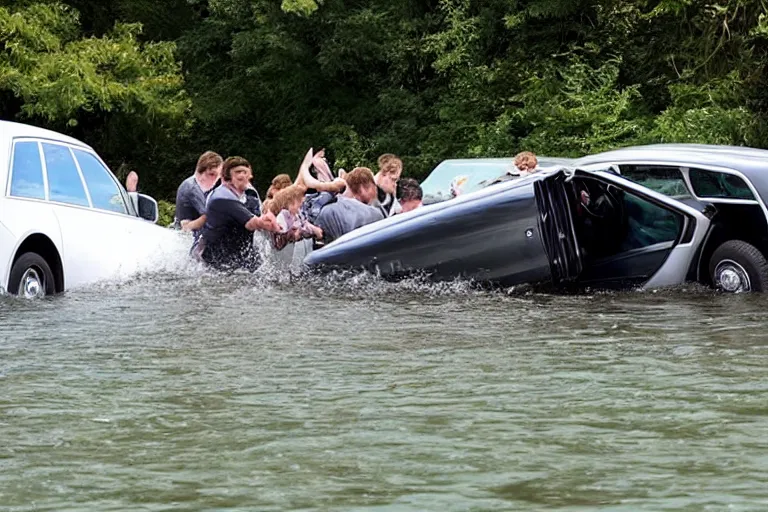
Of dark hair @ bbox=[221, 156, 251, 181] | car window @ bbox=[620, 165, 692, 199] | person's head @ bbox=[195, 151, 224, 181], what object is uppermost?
person's head @ bbox=[195, 151, 224, 181]

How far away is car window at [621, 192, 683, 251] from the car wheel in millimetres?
4825

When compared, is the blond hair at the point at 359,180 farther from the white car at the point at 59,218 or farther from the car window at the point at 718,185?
the car window at the point at 718,185

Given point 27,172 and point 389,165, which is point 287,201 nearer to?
point 389,165

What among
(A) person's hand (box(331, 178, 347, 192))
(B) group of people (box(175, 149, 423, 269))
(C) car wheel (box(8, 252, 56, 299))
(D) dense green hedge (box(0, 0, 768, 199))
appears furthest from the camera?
(D) dense green hedge (box(0, 0, 768, 199))

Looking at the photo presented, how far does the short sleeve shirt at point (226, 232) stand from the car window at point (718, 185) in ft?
13.1

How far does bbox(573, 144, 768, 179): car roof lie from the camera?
1452 centimetres

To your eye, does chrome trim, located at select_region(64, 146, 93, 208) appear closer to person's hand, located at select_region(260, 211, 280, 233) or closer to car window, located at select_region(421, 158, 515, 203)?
person's hand, located at select_region(260, 211, 280, 233)

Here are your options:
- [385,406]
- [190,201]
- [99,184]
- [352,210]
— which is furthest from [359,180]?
[385,406]

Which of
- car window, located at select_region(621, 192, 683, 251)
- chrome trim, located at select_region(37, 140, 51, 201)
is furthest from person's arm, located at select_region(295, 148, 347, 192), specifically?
chrome trim, located at select_region(37, 140, 51, 201)

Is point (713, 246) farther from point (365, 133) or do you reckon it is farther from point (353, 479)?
point (365, 133)

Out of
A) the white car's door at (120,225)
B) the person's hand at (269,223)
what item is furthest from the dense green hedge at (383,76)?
the white car's door at (120,225)

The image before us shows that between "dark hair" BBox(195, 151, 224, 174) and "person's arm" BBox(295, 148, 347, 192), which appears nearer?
"dark hair" BBox(195, 151, 224, 174)

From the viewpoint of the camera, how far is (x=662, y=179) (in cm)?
1524

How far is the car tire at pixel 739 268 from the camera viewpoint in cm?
1441
